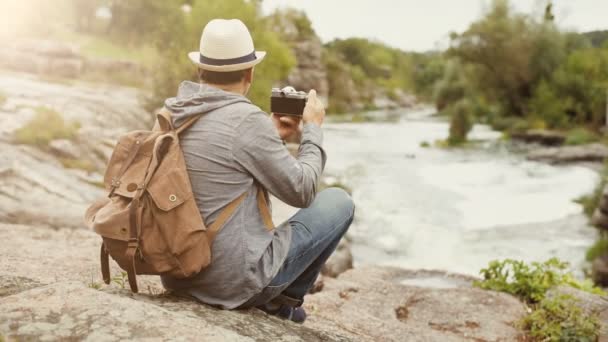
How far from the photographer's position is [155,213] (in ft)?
8.46

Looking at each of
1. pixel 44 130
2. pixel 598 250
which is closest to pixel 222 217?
pixel 598 250

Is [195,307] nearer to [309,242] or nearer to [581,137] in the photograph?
[309,242]

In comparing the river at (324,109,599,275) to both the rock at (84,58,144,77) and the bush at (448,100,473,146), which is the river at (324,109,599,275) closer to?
the bush at (448,100,473,146)

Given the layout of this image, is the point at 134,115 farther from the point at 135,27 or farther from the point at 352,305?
the point at 135,27

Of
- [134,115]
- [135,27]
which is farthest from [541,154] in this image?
[135,27]

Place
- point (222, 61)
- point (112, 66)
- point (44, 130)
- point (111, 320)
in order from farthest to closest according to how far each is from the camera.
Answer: point (112, 66) → point (44, 130) → point (222, 61) → point (111, 320)

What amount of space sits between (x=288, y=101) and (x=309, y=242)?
77 centimetres

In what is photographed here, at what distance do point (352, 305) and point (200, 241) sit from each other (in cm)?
314

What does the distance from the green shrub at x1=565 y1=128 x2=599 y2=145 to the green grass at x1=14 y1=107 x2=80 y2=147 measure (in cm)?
2096

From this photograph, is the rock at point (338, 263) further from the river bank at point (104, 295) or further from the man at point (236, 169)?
the man at point (236, 169)

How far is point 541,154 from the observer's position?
23.0 metres

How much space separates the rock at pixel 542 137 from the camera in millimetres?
27097

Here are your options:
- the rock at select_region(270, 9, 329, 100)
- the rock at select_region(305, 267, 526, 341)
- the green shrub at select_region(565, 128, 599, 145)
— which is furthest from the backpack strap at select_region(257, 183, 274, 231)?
the rock at select_region(270, 9, 329, 100)

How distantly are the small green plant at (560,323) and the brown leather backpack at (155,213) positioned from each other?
317cm
